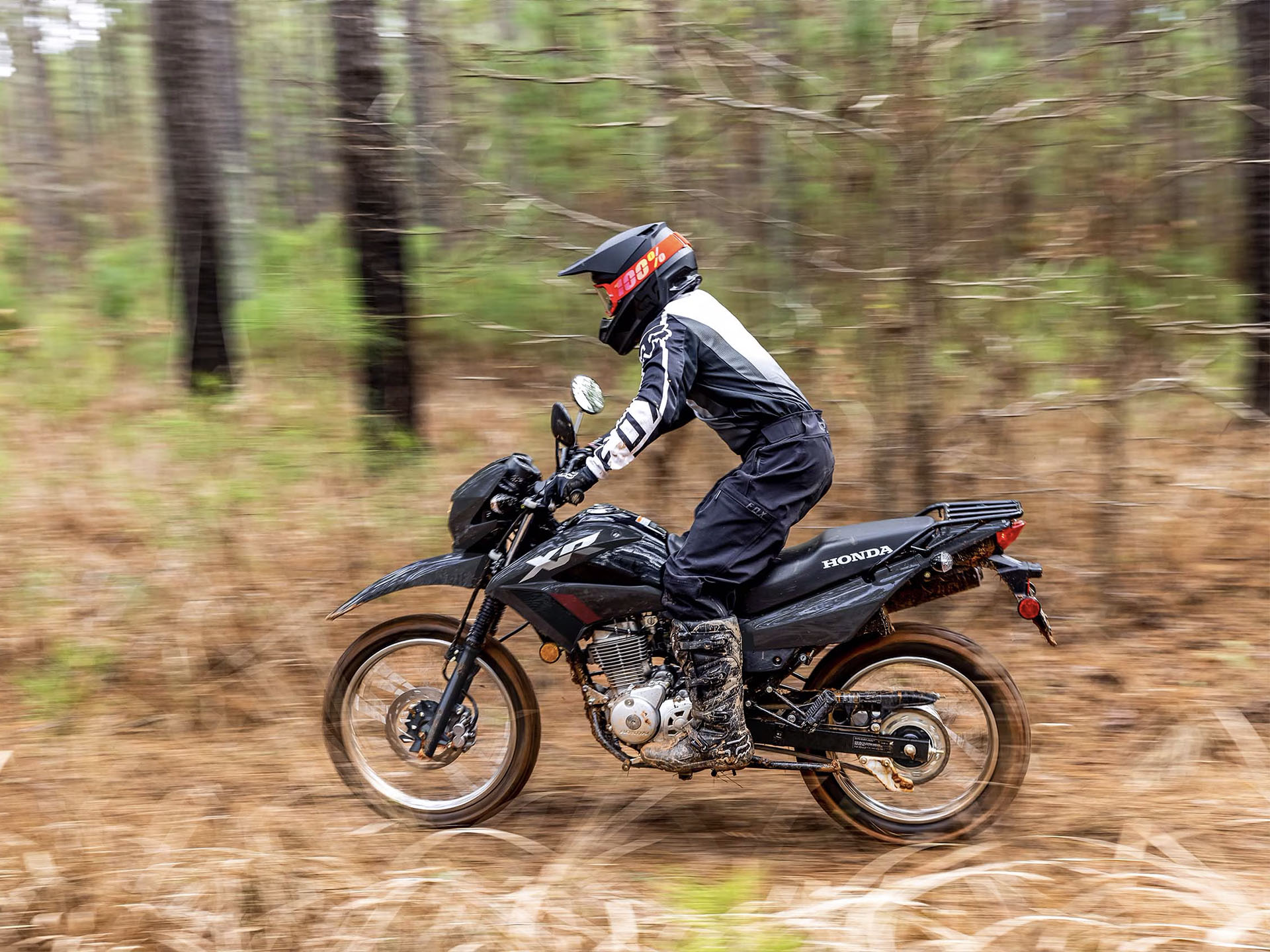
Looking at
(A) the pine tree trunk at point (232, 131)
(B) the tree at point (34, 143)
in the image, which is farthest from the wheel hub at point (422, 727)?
(B) the tree at point (34, 143)

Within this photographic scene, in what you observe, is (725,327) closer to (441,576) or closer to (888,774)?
(441,576)

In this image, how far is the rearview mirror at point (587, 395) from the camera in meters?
3.98

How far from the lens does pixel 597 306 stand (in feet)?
20.7

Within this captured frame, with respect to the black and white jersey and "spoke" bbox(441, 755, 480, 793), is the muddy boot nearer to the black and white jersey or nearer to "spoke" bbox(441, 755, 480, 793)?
the black and white jersey

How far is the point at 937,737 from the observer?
4.22 meters

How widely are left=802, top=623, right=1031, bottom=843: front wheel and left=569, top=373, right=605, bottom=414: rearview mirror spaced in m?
1.35

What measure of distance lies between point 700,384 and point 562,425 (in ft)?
1.90

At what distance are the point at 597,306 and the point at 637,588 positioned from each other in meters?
2.52

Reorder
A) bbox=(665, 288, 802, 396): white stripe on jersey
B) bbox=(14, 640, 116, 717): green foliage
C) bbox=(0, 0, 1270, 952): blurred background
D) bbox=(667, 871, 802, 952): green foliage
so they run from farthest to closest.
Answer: bbox=(0, 0, 1270, 952): blurred background, bbox=(14, 640, 116, 717): green foliage, bbox=(665, 288, 802, 396): white stripe on jersey, bbox=(667, 871, 802, 952): green foliage

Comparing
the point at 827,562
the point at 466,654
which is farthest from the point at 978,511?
the point at 466,654

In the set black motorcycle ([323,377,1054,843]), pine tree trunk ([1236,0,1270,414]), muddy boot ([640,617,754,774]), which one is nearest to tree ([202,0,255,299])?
black motorcycle ([323,377,1054,843])

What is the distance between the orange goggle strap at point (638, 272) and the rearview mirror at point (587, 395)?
1.38 feet

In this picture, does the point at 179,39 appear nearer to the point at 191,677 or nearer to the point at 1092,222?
the point at 191,677

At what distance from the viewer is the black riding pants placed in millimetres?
4113
